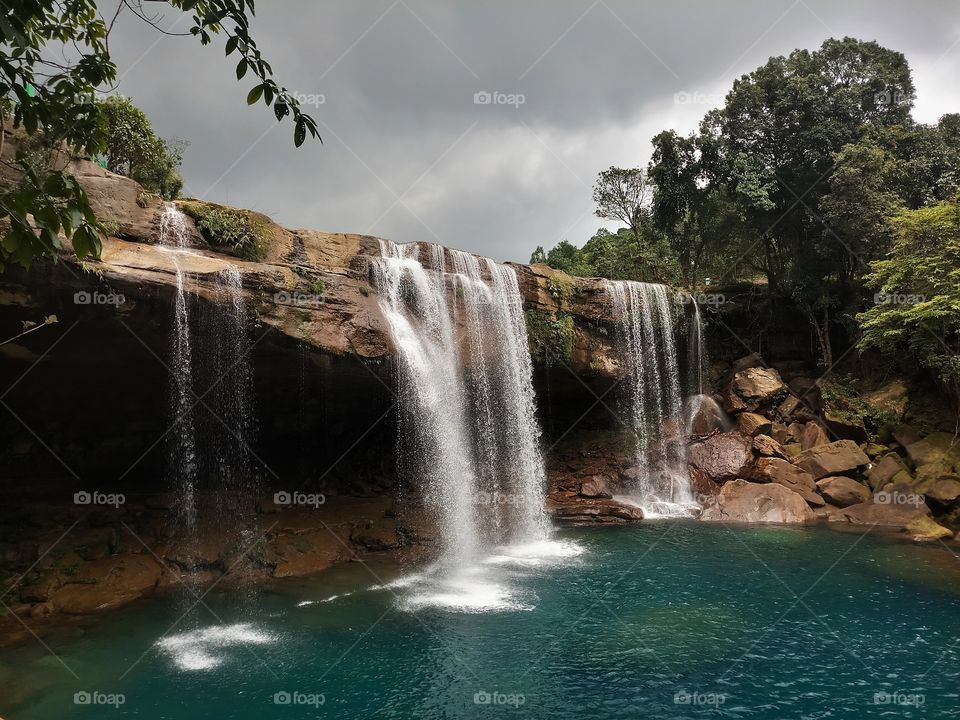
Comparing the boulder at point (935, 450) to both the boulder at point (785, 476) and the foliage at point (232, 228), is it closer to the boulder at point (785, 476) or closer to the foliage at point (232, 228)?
the boulder at point (785, 476)

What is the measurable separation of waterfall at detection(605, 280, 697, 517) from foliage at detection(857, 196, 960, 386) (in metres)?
6.24

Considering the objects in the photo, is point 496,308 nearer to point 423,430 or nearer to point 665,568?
point 423,430

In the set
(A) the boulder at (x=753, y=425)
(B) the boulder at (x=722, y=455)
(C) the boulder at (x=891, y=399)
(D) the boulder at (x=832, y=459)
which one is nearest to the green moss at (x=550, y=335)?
(B) the boulder at (x=722, y=455)

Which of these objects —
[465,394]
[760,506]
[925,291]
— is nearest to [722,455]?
[760,506]

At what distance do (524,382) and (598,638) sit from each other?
30.1 ft

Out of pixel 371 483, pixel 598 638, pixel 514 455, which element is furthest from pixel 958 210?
pixel 371 483

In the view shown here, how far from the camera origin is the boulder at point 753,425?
20.3 meters

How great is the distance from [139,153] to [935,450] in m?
24.3

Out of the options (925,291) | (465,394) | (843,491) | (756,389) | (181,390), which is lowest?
(843,491)

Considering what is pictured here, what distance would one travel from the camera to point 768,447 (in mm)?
19312

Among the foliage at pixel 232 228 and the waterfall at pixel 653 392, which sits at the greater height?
the foliage at pixel 232 228

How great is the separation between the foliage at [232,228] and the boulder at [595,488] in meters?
12.2

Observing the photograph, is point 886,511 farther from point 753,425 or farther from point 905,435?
point 753,425

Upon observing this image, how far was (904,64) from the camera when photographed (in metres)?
24.6
